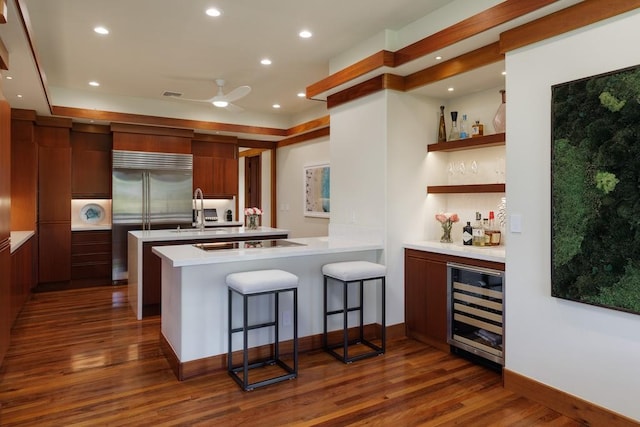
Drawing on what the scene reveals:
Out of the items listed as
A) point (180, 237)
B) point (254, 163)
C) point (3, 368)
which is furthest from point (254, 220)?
point (254, 163)

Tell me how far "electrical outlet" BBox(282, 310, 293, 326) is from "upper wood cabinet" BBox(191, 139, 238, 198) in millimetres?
4403

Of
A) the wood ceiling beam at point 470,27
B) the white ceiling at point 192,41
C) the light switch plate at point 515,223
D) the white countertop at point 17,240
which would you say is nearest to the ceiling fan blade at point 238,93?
the white ceiling at point 192,41

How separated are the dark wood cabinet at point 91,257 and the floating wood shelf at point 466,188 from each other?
5.00m

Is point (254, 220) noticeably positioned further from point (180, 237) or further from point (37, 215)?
point (37, 215)

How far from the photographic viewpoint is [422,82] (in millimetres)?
3818

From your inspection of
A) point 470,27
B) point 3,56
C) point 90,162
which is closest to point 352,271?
point 470,27

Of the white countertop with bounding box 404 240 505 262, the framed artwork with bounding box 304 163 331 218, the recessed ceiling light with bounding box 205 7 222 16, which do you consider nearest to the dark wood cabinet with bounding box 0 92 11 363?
the recessed ceiling light with bounding box 205 7 222 16

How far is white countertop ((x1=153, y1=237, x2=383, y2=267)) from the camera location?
122 inches

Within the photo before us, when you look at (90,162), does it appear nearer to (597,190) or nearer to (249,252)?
(249,252)

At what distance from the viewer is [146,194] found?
660cm

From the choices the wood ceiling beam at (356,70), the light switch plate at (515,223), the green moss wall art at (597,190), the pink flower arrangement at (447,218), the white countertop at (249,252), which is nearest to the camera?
the green moss wall art at (597,190)

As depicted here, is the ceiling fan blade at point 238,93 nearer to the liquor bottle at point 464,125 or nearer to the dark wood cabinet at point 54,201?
the liquor bottle at point 464,125

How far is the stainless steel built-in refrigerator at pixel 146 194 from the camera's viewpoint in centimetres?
643

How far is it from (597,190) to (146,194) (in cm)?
599
